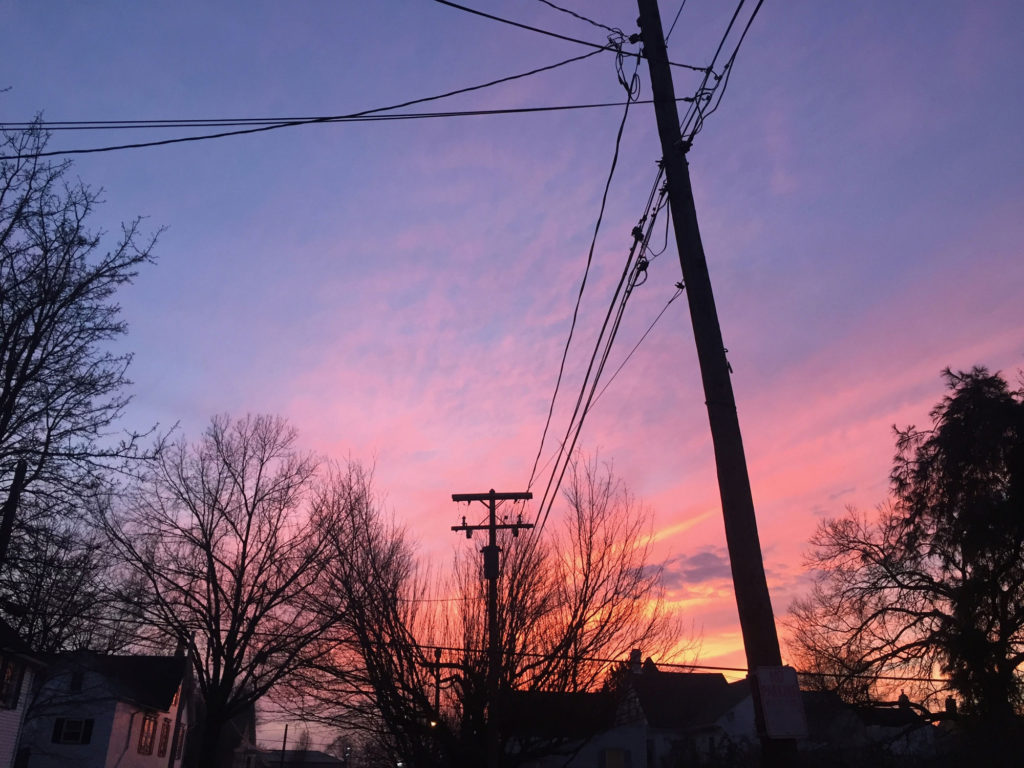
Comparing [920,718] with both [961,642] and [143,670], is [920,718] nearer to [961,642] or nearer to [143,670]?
[961,642]

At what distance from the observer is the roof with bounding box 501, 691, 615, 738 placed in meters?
20.6

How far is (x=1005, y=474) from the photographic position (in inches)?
947

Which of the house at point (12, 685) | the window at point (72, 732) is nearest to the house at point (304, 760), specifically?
the window at point (72, 732)

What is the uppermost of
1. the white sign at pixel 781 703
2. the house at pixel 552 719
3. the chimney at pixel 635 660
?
the chimney at pixel 635 660

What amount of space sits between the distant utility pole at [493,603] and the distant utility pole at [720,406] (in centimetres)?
1296

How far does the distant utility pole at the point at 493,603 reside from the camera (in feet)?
60.8

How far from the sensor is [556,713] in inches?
826

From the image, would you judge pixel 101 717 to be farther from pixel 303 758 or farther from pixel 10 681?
pixel 303 758

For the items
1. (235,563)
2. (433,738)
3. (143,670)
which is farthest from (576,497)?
(143,670)

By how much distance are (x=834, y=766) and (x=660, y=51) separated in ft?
57.4

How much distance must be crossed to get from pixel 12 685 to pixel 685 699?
36461mm

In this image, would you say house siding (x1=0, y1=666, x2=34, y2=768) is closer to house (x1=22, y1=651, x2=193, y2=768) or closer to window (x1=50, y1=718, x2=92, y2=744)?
house (x1=22, y1=651, x2=193, y2=768)

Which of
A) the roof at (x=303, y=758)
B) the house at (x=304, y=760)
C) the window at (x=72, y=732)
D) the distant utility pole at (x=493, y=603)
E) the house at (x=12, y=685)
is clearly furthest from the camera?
the roof at (x=303, y=758)

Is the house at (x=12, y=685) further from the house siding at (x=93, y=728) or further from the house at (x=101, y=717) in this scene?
the house siding at (x=93, y=728)
